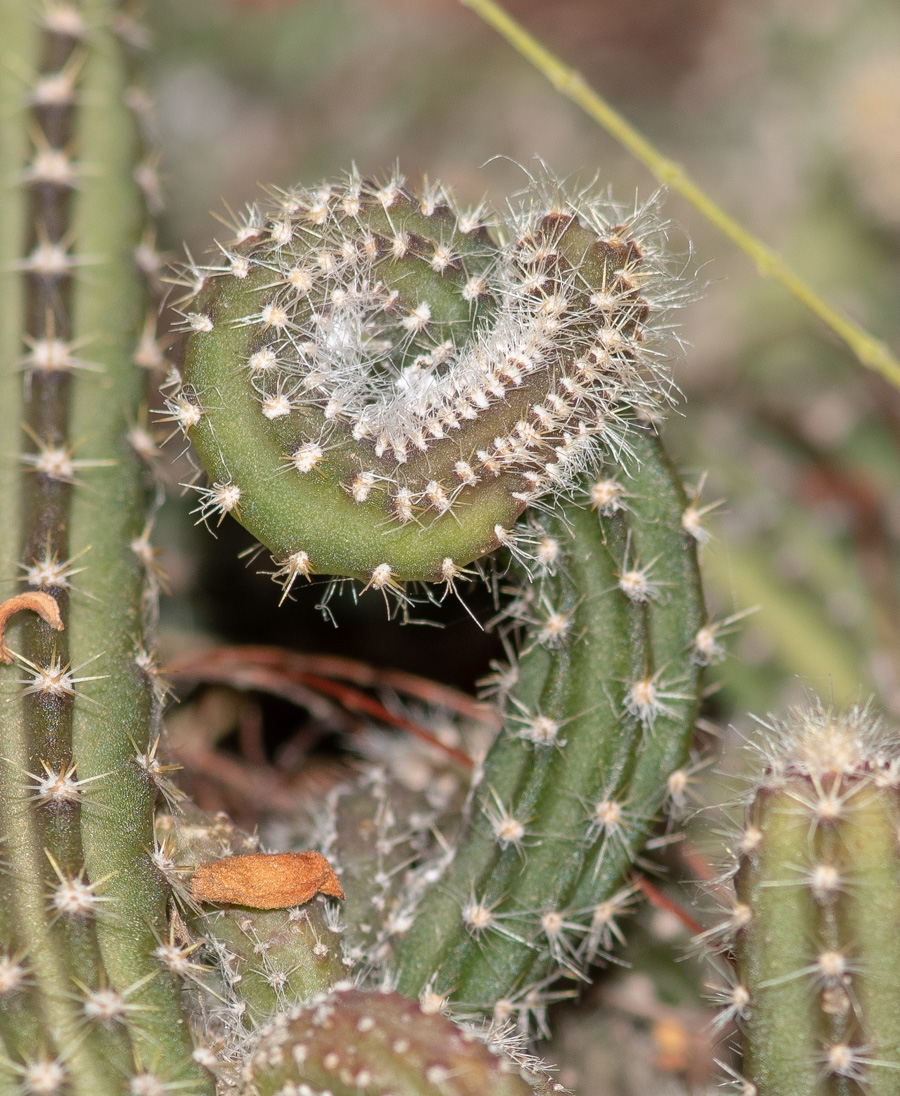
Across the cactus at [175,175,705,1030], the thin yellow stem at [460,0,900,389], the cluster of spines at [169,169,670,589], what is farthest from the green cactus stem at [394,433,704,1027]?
the thin yellow stem at [460,0,900,389]

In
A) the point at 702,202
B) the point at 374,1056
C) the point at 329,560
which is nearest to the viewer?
the point at 374,1056

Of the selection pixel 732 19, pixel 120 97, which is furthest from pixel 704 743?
pixel 732 19

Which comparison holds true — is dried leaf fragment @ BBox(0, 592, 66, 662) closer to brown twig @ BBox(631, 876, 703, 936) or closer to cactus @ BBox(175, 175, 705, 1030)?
cactus @ BBox(175, 175, 705, 1030)

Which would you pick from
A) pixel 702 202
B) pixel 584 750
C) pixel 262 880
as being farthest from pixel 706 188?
pixel 262 880

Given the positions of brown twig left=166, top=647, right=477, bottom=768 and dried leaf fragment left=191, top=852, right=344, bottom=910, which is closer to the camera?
dried leaf fragment left=191, top=852, right=344, bottom=910

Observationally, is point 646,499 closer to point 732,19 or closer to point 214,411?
point 214,411

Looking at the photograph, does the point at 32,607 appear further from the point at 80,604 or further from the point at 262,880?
the point at 262,880

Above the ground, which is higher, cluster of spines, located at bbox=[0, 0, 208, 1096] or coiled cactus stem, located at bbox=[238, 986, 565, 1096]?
cluster of spines, located at bbox=[0, 0, 208, 1096]
